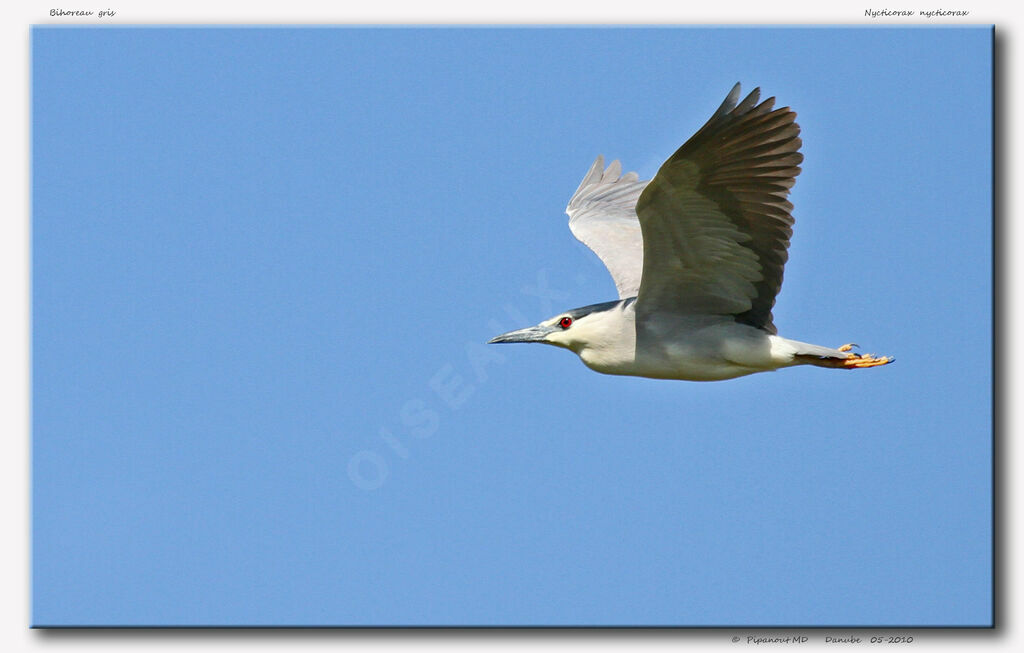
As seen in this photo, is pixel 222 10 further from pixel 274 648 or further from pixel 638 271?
pixel 274 648

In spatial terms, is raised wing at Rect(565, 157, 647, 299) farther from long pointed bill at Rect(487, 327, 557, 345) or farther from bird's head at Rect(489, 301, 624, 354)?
long pointed bill at Rect(487, 327, 557, 345)

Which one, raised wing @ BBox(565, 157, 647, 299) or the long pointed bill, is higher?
raised wing @ BBox(565, 157, 647, 299)

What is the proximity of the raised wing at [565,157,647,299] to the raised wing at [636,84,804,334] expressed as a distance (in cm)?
70

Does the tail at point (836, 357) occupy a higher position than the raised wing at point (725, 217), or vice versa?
the raised wing at point (725, 217)

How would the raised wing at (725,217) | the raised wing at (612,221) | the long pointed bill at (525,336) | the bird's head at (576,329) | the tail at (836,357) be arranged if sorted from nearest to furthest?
the raised wing at (725,217)
the tail at (836,357)
the bird's head at (576,329)
the long pointed bill at (525,336)
the raised wing at (612,221)

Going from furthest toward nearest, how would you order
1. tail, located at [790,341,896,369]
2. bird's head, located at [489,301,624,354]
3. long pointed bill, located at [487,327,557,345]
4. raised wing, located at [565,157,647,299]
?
1. raised wing, located at [565,157,647,299]
2. long pointed bill, located at [487,327,557,345]
3. bird's head, located at [489,301,624,354]
4. tail, located at [790,341,896,369]

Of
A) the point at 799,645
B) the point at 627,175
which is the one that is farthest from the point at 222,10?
the point at 799,645

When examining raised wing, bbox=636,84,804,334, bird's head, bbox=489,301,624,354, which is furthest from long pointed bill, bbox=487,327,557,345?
raised wing, bbox=636,84,804,334

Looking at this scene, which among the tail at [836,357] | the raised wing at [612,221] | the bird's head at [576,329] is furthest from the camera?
the raised wing at [612,221]

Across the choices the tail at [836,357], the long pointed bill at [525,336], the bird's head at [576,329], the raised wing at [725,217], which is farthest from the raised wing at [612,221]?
the tail at [836,357]

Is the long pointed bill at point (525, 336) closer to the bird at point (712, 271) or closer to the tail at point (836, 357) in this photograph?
the bird at point (712, 271)

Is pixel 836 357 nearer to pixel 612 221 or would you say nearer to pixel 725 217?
pixel 725 217

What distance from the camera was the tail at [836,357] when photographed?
5859 mm

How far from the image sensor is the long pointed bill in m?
6.48
